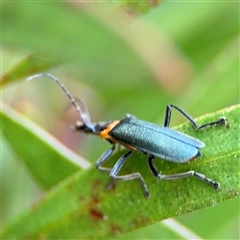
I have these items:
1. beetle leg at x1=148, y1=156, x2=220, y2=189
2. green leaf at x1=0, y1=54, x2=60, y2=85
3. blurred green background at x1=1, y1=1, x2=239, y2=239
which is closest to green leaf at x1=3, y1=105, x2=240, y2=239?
beetle leg at x1=148, y1=156, x2=220, y2=189

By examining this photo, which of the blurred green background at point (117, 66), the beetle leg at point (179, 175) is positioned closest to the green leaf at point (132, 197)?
the beetle leg at point (179, 175)

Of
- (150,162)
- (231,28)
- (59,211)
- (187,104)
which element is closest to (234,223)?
(187,104)

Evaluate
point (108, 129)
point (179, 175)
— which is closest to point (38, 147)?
point (108, 129)

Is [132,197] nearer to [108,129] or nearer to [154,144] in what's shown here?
[154,144]

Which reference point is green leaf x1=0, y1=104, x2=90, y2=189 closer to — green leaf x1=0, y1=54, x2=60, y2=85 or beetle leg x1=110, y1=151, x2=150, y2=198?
green leaf x1=0, y1=54, x2=60, y2=85

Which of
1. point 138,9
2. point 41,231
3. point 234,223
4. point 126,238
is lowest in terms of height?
point 234,223

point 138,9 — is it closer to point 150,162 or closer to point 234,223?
point 150,162
